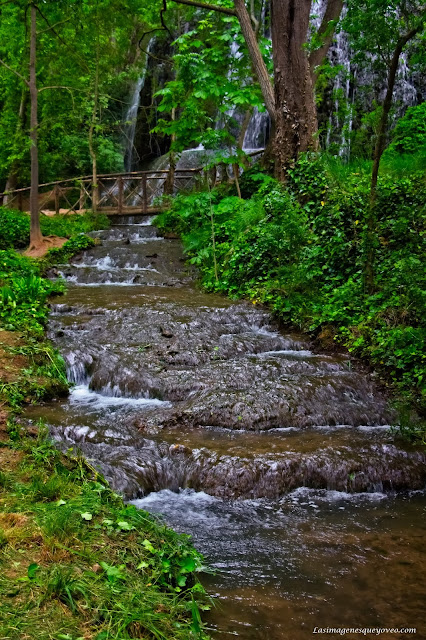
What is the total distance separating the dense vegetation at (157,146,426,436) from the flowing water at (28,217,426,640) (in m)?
0.47

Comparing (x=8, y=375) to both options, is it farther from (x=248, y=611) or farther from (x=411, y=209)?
(x=411, y=209)

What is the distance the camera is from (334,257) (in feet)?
27.3

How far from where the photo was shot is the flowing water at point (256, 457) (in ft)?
10.2

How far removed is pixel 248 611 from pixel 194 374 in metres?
3.59

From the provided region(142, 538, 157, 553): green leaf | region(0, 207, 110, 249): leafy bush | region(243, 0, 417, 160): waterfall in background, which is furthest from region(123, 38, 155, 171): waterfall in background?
region(142, 538, 157, 553): green leaf

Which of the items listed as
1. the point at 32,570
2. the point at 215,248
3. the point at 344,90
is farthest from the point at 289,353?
the point at 344,90

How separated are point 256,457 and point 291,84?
8.75 meters

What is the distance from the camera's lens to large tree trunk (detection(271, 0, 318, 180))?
10.6 meters

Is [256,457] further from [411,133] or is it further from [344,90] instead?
[344,90]

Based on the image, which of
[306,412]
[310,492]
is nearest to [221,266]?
[306,412]

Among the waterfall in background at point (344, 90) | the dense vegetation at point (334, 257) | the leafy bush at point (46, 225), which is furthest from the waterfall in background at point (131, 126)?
the dense vegetation at point (334, 257)

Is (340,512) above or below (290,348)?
below

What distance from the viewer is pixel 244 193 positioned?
1297 cm

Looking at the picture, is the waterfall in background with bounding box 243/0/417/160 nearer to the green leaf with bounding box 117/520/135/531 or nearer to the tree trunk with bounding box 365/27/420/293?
the tree trunk with bounding box 365/27/420/293
